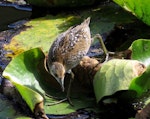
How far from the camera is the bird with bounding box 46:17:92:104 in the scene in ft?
12.2

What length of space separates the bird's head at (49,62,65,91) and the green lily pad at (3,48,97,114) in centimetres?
16

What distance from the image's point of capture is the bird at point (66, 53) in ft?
12.2

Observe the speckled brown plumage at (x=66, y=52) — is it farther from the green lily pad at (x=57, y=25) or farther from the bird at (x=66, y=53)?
the green lily pad at (x=57, y=25)

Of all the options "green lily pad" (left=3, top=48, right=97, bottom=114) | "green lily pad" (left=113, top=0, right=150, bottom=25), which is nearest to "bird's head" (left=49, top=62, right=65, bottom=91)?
"green lily pad" (left=3, top=48, right=97, bottom=114)

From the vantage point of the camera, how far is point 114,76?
3664 millimetres

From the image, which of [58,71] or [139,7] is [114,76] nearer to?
[58,71]

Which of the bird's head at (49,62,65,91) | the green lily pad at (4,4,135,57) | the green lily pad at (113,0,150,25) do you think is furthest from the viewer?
the green lily pad at (4,4,135,57)

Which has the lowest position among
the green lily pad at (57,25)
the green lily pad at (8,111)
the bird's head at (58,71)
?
the green lily pad at (8,111)

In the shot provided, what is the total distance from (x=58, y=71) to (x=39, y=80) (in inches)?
10.1

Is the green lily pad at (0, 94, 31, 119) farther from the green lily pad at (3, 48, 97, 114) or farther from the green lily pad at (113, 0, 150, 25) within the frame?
the green lily pad at (113, 0, 150, 25)

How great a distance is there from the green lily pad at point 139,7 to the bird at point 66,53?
0.73 m

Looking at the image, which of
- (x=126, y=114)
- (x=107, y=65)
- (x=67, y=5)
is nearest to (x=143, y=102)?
(x=126, y=114)

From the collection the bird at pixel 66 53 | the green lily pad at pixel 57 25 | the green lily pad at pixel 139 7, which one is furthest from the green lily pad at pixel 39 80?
the green lily pad at pixel 139 7

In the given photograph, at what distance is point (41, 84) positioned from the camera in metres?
3.89
